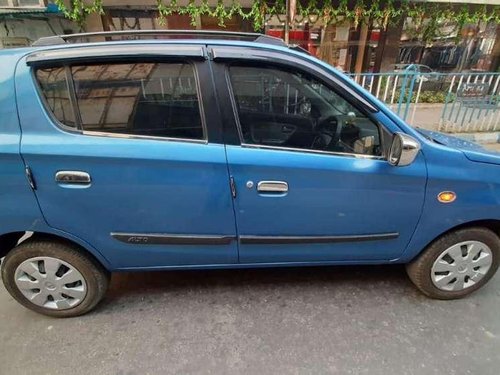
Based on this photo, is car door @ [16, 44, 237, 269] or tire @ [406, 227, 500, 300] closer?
car door @ [16, 44, 237, 269]

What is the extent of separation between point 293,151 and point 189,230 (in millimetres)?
817

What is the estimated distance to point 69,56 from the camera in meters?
1.70

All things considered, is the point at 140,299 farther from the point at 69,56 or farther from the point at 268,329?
the point at 69,56

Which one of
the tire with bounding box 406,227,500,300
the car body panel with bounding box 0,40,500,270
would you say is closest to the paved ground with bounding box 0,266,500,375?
the tire with bounding box 406,227,500,300

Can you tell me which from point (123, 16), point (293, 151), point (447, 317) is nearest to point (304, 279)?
point (447, 317)

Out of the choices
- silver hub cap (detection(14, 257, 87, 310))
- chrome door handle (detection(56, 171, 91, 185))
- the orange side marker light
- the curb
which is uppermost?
chrome door handle (detection(56, 171, 91, 185))

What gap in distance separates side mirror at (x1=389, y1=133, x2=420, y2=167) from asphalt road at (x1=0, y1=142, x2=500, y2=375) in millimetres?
1112

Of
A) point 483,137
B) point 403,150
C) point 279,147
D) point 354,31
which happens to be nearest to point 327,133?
point 279,147

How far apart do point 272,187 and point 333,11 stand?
261 inches

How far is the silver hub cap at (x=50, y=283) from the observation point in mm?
2025


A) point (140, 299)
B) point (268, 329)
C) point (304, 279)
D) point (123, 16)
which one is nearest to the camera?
point (268, 329)

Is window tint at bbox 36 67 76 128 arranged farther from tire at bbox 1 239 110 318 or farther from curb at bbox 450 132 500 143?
curb at bbox 450 132 500 143

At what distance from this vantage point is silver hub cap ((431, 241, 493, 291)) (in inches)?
85.4

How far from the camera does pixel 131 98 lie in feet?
5.89
